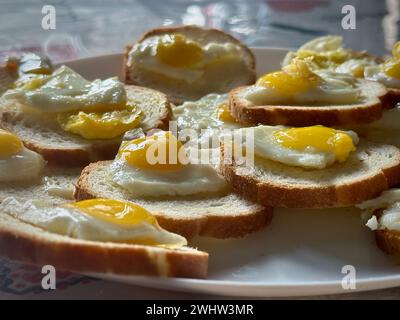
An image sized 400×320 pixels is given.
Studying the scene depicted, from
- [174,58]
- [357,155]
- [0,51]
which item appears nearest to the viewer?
[357,155]

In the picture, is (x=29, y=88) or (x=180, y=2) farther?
(x=180, y=2)

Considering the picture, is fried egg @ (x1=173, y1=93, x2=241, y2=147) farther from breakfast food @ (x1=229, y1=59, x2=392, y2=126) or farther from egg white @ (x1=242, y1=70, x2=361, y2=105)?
egg white @ (x1=242, y1=70, x2=361, y2=105)

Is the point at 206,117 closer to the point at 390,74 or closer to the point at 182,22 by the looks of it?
the point at 390,74

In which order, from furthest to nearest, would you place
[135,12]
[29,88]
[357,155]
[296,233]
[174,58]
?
[135,12] < [174,58] < [29,88] < [357,155] < [296,233]

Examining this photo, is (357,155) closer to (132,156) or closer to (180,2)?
(132,156)

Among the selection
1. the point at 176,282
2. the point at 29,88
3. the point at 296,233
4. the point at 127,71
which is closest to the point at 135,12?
the point at 127,71

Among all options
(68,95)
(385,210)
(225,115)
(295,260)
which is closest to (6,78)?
(68,95)

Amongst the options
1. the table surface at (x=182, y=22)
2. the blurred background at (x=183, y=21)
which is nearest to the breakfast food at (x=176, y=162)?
the table surface at (x=182, y=22)
